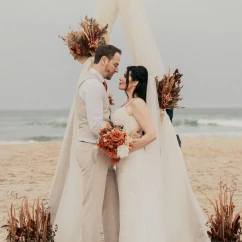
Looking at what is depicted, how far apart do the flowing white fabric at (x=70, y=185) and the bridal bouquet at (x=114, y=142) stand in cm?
100

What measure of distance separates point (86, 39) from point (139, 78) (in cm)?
85

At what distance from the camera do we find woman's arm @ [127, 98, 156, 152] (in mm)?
4410

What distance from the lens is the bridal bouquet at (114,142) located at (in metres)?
4.14

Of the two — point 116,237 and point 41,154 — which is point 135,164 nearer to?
A: point 116,237

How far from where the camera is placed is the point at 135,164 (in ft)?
15.0

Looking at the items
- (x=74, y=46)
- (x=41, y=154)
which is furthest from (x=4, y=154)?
(x=74, y=46)

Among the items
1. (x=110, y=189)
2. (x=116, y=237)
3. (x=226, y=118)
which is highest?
(x=226, y=118)

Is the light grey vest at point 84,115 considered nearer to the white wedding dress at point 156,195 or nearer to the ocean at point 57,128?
the white wedding dress at point 156,195

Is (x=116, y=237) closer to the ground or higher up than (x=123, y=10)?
closer to the ground

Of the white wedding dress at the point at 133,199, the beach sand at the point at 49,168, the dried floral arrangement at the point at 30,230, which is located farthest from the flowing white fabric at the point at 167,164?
the beach sand at the point at 49,168

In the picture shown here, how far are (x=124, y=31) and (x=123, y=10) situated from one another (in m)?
0.23

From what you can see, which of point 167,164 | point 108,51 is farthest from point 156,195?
point 108,51

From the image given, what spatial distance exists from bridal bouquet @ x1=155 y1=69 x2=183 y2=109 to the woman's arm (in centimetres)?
51

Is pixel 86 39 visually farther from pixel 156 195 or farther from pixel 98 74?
pixel 156 195
